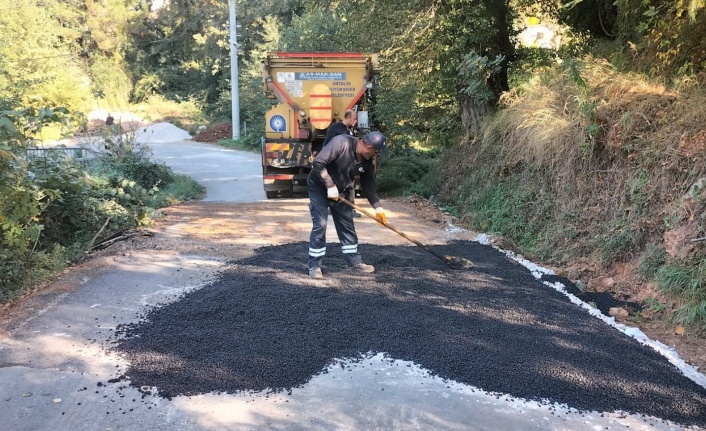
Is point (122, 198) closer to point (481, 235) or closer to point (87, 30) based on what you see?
point (481, 235)

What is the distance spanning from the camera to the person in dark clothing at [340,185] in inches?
197

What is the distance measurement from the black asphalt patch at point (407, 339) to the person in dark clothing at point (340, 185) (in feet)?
0.87

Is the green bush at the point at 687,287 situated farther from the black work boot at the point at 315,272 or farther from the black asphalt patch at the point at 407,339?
the black work boot at the point at 315,272

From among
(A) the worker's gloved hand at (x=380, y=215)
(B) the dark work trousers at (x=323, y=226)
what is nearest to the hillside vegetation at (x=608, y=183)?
(A) the worker's gloved hand at (x=380, y=215)

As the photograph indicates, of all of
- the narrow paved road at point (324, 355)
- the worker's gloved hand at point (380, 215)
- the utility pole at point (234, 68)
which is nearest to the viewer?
the narrow paved road at point (324, 355)

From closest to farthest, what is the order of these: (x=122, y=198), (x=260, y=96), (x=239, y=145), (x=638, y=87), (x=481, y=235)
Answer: (x=638, y=87) < (x=481, y=235) < (x=122, y=198) < (x=239, y=145) < (x=260, y=96)

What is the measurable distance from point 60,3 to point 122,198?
111ft

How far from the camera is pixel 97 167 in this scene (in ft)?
30.6

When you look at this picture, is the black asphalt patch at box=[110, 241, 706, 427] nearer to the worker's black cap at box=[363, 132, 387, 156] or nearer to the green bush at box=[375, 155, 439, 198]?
the worker's black cap at box=[363, 132, 387, 156]

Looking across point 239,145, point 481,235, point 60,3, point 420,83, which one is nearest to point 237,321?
point 481,235

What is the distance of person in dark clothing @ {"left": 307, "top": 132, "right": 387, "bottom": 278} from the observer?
5012 millimetres

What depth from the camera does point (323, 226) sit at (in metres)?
5.16

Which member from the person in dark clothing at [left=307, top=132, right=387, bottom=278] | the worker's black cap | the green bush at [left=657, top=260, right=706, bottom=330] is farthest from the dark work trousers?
the green bush at [left=657, top=260, right=706, bottom=330]

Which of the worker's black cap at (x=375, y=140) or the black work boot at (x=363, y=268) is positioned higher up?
the worker's black cap at (x=375, y=140)
